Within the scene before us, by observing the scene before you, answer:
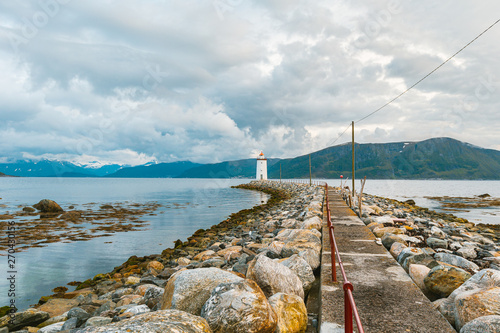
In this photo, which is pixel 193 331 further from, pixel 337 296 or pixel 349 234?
pixel 349 234

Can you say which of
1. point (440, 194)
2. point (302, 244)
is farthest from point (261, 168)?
point (302, 244)

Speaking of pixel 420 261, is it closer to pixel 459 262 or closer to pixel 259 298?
pixel 459 262

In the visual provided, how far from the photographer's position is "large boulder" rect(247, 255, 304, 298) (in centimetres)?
496

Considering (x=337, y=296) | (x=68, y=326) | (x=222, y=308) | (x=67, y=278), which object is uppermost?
(x=222, y=308)

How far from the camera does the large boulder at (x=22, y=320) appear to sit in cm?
598

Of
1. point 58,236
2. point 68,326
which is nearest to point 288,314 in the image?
point 68,326

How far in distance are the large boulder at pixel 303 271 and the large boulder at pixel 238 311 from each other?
80.2 inches

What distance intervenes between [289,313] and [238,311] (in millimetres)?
984

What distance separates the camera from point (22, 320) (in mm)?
6043

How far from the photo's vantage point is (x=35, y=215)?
1122 inches

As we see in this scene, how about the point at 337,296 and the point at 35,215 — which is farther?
the point at 35,215

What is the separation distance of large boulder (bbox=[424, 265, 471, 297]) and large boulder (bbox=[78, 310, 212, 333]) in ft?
12.6

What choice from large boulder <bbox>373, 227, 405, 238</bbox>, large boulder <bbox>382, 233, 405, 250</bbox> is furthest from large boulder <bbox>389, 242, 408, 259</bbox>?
large boulder <bbox>373, 227, 405, 238</bbox>

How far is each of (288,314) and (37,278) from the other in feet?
38.0
